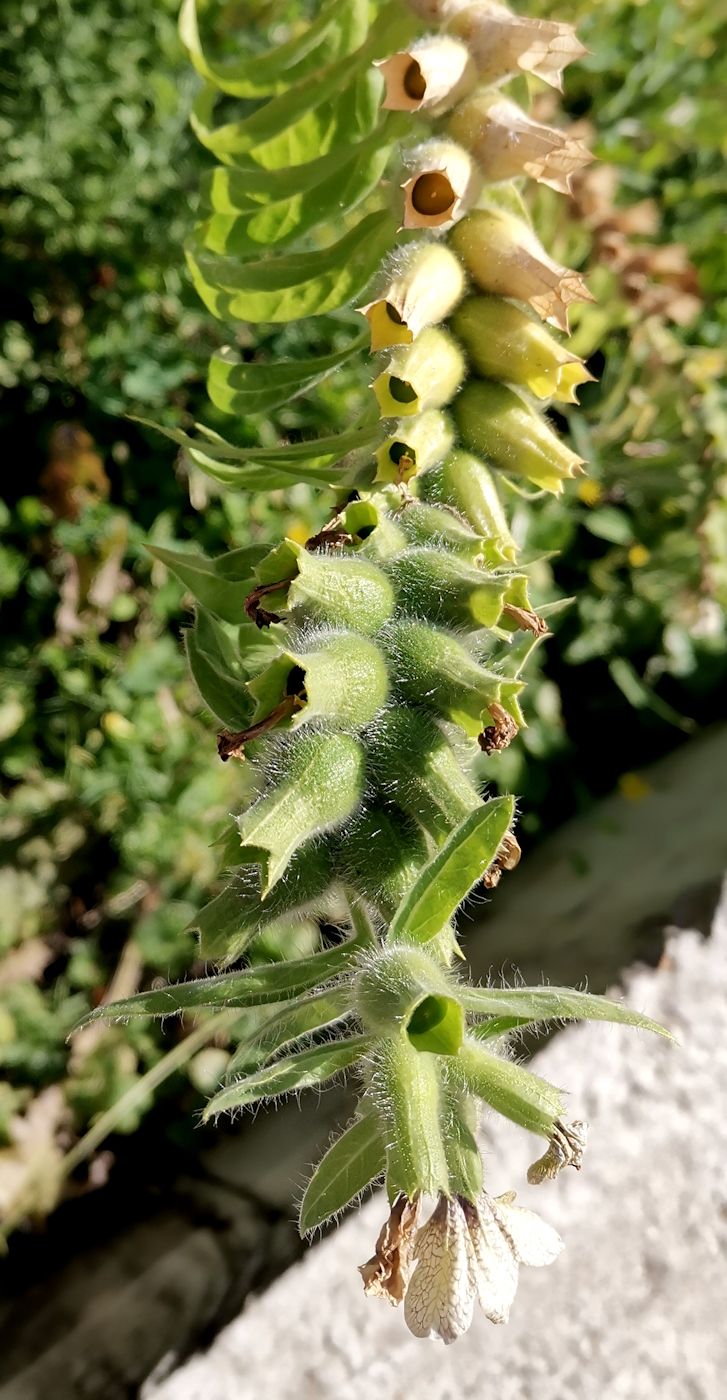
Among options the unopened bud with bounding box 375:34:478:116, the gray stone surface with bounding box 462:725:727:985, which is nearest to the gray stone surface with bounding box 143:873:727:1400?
the gray stone surface with bounding box 462:725:727:985

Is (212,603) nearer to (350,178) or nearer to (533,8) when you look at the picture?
(350,178)

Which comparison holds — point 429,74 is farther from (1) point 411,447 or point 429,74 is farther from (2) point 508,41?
(1) point 411,447

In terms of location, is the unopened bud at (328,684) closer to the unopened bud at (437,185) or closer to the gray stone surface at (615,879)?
the unopened bud at (437,185)

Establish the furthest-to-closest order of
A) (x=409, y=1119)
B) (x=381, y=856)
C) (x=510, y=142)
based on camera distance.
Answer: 1. (x=510, y=142)
2. (x=381, y=856)
3. (x=409, y=1119)

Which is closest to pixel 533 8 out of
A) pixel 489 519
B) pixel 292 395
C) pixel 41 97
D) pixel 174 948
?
pixel 41 97

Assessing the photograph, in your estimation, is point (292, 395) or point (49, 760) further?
point (49, 760)

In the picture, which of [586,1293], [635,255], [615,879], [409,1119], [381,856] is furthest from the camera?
[615,879]

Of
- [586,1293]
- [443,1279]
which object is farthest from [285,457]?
[586,1293]
